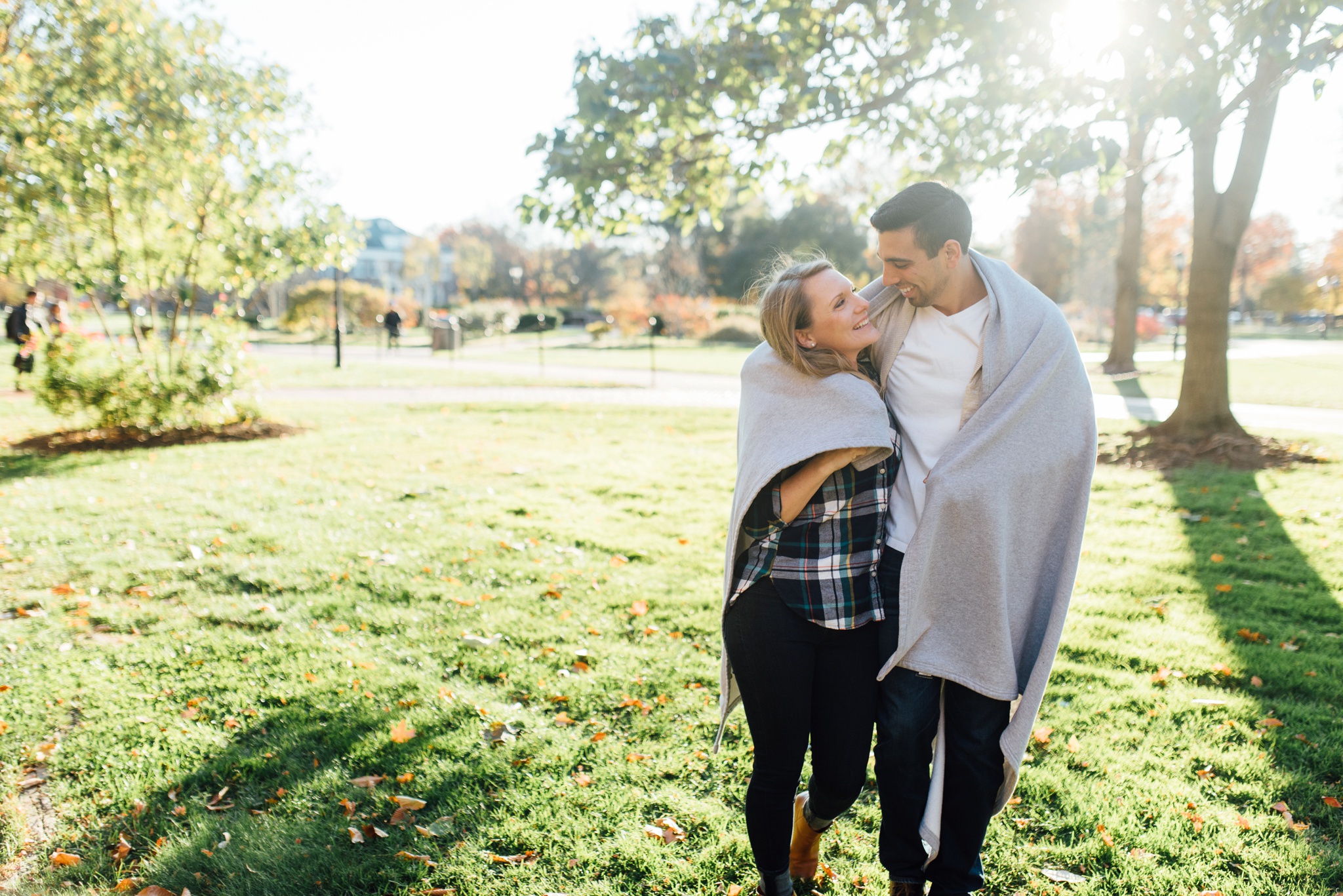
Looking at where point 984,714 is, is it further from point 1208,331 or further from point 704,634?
point 1208,331

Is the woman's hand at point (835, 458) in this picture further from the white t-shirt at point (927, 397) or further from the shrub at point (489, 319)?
the shrub at point (489, 319)

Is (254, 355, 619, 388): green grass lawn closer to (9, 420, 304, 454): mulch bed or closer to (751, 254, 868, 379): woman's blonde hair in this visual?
(9, 420, 304, 454): mulch bed

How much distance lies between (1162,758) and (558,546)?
393 cm

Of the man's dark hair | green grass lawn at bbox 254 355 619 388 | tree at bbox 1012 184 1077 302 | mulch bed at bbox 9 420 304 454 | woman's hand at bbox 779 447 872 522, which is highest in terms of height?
tree at bbox 1012 184 1077 302

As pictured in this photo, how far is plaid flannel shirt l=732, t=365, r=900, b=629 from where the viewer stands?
83.8 inches

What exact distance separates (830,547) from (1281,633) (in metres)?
3.58

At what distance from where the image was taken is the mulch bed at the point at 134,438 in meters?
9.90

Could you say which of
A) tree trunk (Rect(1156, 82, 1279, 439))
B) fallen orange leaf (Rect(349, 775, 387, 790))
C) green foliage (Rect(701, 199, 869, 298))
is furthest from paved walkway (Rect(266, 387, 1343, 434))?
green foliage (Rect(701, 199, 869, 298))

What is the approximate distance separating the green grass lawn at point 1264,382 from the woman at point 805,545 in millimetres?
12054

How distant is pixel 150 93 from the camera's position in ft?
31.6

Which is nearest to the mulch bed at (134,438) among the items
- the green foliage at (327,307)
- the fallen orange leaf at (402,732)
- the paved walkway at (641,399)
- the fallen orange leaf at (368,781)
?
the paved walkway at (641,399)

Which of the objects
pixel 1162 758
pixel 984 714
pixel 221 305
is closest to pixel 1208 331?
pixel 1162 758

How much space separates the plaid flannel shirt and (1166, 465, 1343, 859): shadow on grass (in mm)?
1847

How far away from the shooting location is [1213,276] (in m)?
9.05
